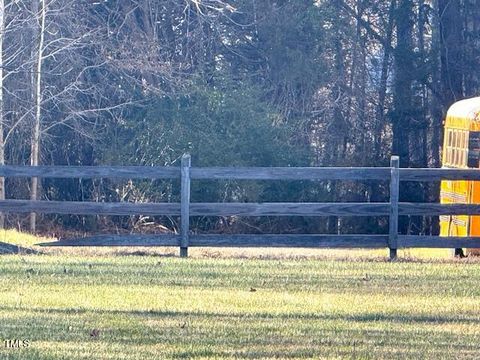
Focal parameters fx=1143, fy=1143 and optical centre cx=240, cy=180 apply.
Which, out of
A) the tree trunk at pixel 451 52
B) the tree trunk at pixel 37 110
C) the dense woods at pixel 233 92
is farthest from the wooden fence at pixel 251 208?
the tree trunk at pixel 451 52

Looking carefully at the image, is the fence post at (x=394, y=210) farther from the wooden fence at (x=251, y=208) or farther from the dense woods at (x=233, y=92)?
the dense woods at (x=233, y=92)

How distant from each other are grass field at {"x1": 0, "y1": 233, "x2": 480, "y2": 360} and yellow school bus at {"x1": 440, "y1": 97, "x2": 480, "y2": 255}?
6.70ft

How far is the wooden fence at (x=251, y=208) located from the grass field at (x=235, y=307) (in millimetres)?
355

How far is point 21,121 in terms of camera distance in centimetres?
2639

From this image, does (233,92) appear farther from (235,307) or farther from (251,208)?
(235,307)

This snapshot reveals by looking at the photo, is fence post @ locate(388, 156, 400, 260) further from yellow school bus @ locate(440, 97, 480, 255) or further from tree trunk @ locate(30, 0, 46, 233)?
tree trunk @ locate(30, 0, 46, 233)

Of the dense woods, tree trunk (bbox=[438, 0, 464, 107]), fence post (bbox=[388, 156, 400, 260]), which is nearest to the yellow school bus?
fence post (bbox=[388, 156, 400, 260])

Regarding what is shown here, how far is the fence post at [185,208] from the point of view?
16203 mm

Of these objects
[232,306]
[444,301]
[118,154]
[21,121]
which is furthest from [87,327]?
[118,154]

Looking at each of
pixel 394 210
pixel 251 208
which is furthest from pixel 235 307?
pixel 394 210

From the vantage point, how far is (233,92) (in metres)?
30.0

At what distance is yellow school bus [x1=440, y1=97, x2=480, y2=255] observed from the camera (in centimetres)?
1786

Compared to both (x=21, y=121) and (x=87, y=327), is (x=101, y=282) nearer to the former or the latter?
(x=87, y=327)

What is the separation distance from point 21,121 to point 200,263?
1250 cm
